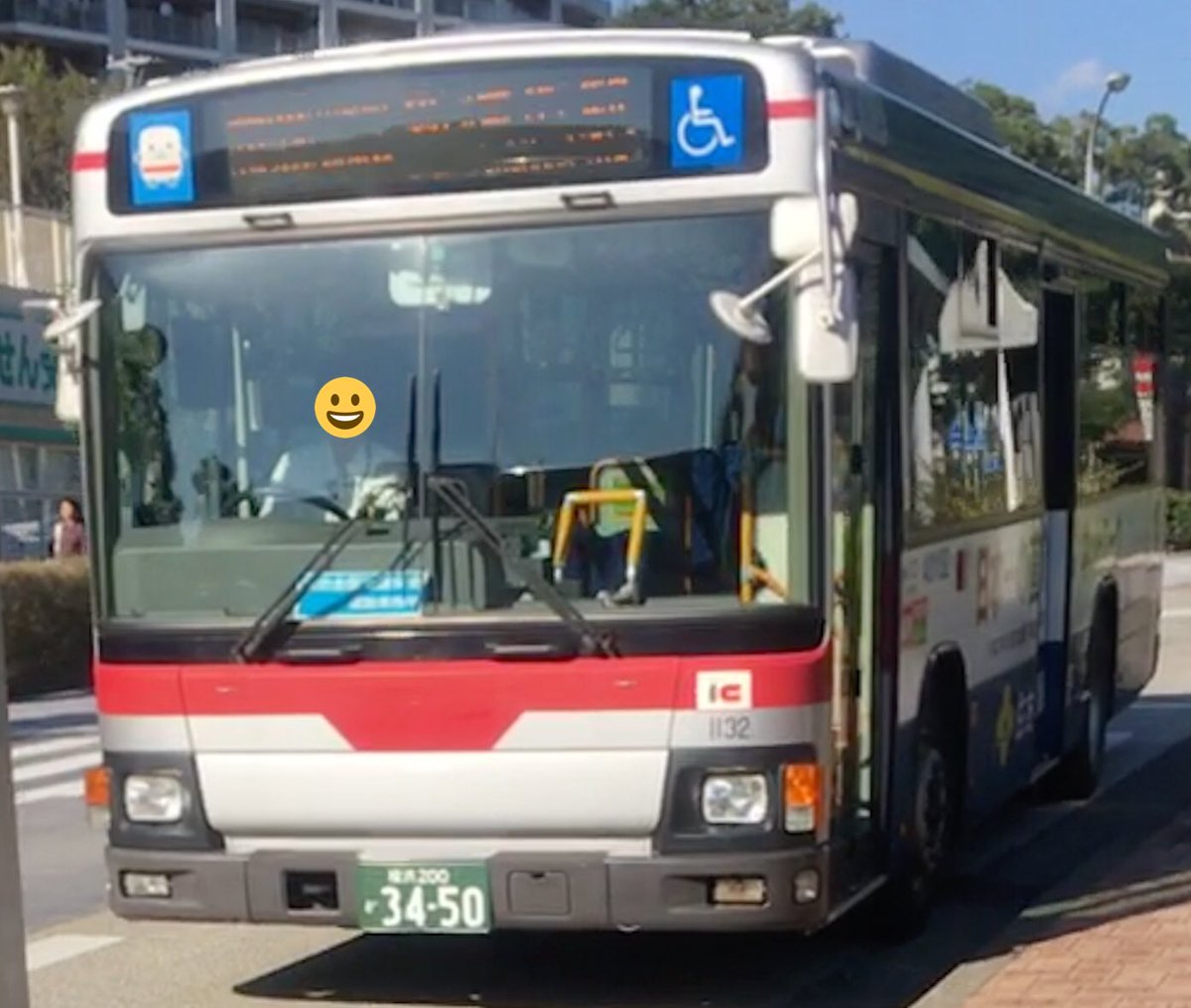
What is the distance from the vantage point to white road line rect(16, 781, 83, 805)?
1546 centimetres

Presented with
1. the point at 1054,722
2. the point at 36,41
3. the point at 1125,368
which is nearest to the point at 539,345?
the point at 1054,722

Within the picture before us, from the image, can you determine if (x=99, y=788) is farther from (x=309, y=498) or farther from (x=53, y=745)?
(x=53, y=745)

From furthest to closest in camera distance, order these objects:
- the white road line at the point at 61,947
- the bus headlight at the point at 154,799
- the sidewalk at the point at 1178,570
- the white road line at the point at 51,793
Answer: the sidewalk at the point at 1178,570
the white road line at the point at 51,793
the white road line at the point at 61,947
the bus headlight at the point at 154,799

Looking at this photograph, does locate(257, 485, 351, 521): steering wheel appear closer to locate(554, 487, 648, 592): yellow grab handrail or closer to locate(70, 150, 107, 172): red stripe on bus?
locate(554, 487, 648, 592): yellow grab handrail

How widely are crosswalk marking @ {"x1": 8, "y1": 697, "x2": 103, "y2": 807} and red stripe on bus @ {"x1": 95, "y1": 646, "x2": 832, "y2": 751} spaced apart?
6245mm

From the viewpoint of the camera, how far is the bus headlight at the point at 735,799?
7.45m

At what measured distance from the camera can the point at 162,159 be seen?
8.04m

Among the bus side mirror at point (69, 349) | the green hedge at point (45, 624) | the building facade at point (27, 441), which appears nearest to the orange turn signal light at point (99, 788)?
the bus side mirror at point (69, 349)

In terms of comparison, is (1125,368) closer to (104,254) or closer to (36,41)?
(104,254)

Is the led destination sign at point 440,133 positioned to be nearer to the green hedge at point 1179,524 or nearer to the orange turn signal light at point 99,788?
the orange turn signal light at point 99,788

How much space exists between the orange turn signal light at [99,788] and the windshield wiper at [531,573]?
158 cm

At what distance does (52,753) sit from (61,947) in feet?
28.0

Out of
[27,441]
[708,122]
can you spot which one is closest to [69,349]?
[708,122]

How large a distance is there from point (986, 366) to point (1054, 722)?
2.52m
